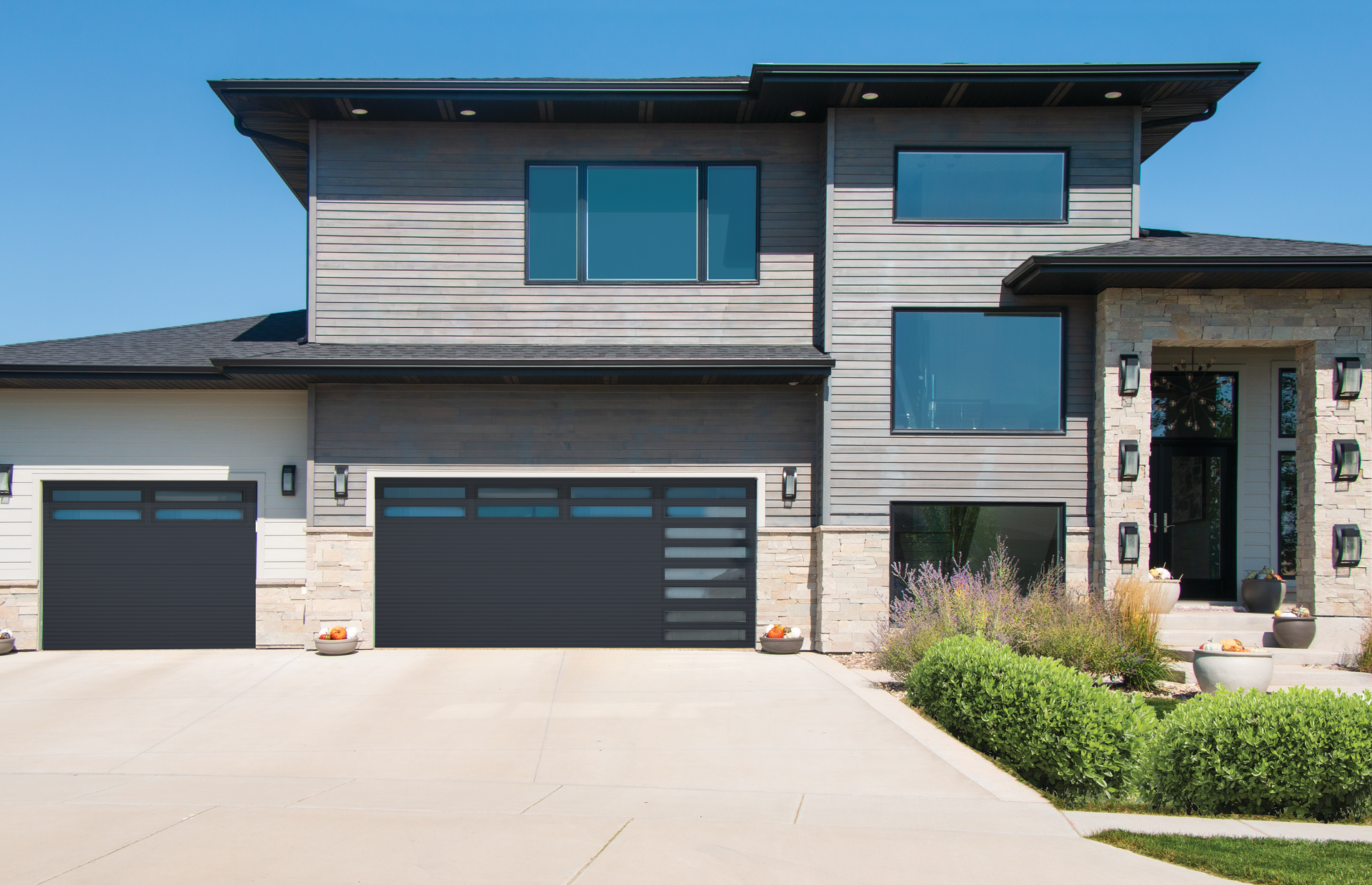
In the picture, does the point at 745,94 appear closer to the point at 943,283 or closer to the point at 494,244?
the point at 943,283

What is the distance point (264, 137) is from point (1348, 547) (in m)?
15.5

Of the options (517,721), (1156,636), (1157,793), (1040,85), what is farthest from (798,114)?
(1157,793)

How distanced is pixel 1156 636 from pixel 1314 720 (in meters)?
4.38

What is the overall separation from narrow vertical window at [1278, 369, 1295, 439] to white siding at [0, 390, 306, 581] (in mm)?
13900

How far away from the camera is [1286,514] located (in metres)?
13.8

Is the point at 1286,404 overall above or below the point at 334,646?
above

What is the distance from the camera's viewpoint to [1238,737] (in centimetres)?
634

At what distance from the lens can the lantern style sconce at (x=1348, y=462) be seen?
40.0ft

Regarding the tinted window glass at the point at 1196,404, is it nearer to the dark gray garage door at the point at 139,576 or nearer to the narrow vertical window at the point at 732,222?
the narrow vertical window at the point at 732,222

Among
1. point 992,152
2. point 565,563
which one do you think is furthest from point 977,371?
point 565,563

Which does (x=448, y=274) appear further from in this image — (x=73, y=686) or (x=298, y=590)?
(x=73, y=686)

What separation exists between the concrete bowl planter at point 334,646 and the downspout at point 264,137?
686cm

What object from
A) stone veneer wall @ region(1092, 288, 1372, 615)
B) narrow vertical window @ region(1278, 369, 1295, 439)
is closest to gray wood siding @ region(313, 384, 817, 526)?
stone veneer wall @ region(1092, 288, 1372, 615)

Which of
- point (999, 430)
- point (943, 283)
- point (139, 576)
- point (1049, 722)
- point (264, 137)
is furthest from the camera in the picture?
point (264, 137)
